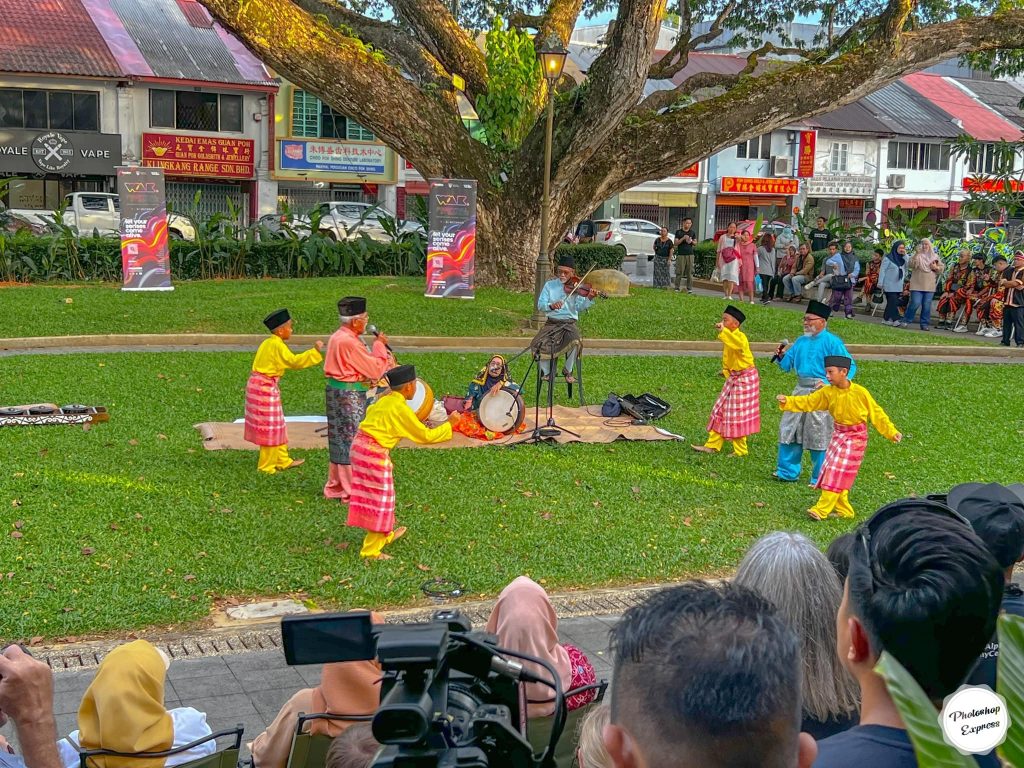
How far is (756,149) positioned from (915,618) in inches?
1806

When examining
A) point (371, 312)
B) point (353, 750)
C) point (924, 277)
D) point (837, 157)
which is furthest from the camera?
point (837, 157)

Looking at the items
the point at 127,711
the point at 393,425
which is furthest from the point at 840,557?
the point at 393,425

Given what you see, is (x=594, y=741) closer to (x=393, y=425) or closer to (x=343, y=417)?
(x=393, y=425)

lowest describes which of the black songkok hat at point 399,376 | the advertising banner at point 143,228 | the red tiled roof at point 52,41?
the black songkok hat at point 399,376

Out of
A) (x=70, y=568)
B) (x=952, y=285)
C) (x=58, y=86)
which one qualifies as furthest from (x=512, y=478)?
(x=58, y=86)

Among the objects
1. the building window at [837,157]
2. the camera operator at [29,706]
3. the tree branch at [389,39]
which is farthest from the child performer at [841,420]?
the building window at [837,157]

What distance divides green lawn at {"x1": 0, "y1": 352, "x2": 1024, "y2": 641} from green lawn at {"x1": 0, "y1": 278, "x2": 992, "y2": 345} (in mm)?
4370

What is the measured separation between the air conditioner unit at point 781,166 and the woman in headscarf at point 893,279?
2274cm

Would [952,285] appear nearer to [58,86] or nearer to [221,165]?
[221,165]

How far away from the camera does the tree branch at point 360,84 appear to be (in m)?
19.0

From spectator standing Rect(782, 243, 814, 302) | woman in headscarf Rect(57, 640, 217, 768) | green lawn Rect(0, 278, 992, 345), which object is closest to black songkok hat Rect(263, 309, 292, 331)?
woman in headscarf Rect(57, 640, 217, 768)

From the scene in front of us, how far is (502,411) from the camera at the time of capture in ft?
39.4

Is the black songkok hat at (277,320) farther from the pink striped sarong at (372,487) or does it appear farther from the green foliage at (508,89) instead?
the green foliage at (508,89)

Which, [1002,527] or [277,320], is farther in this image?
[277,320]
